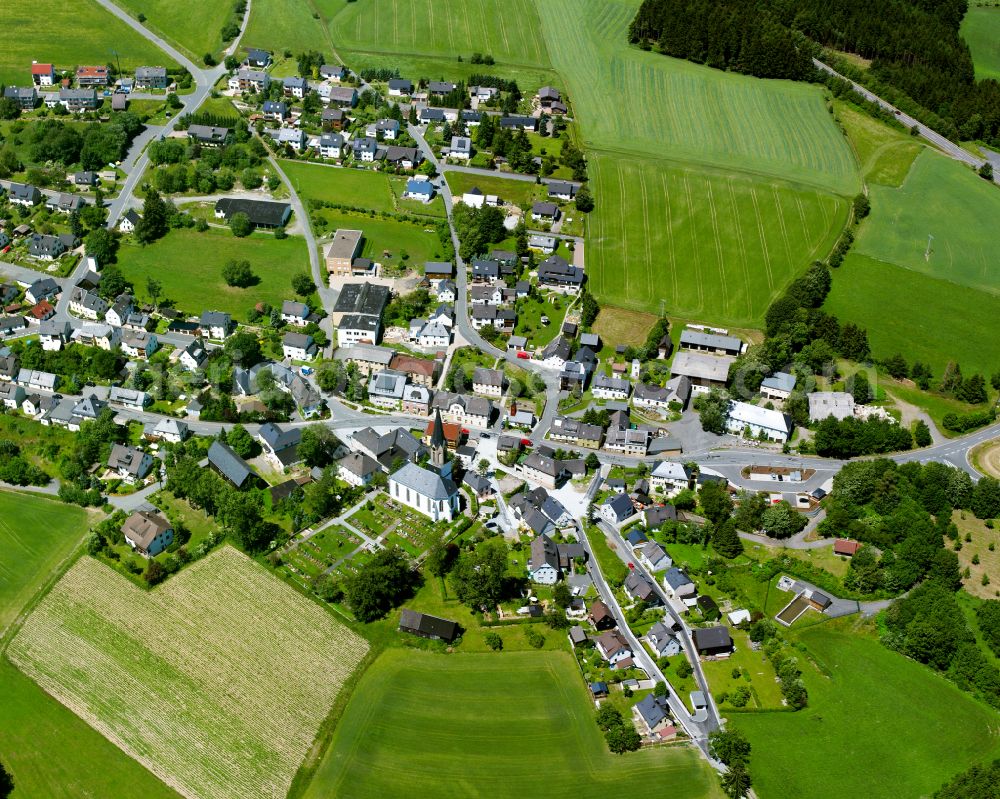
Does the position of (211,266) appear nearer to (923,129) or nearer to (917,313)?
(917,313)

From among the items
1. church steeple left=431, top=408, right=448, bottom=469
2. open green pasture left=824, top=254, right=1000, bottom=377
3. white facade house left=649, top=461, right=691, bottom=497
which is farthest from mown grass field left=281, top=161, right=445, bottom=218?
white facade house left=649, top=461, right=691, bottom=497

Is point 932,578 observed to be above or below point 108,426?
above

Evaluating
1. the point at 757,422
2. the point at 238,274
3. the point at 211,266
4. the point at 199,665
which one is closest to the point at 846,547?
the point at 757,422

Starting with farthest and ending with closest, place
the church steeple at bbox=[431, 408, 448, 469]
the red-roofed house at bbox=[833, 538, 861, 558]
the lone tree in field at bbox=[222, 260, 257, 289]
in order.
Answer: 1. the lone tree in field at bbox=[222, 260, 257, 289]
2. the church steeple at bbox=[431, 408, 448, 469]
3. the red-roofed house at bbox=[833, 538, 861, 558]

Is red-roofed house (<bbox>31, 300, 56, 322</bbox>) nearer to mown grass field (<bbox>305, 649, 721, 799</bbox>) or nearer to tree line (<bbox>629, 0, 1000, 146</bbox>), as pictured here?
mown grass field (<bbox>305, 649, 721, 799</bbox>)

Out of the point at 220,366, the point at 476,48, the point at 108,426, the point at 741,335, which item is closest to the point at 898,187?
the point at 741,335

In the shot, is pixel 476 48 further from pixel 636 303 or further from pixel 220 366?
pixel 220 366
